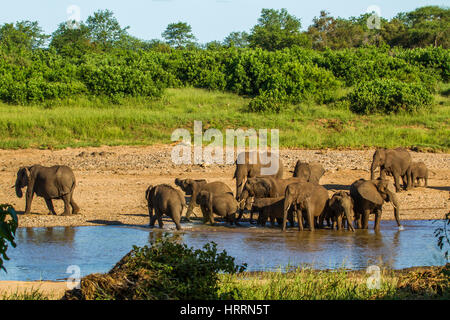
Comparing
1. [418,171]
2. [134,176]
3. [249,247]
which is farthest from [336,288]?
[134,176]

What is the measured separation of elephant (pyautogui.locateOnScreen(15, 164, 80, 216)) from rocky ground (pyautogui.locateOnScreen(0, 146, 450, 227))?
1.35ft

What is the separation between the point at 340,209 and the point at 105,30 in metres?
35.4

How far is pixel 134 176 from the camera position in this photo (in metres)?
17.0

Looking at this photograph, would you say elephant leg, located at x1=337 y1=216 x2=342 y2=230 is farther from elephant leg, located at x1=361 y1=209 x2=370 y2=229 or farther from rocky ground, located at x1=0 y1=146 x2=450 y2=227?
rocky ground, located at x1=0 y1=146 x2=450 y2=227

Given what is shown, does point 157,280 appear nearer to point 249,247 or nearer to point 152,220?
point 249,247

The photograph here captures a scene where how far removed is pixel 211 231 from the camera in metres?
12.4

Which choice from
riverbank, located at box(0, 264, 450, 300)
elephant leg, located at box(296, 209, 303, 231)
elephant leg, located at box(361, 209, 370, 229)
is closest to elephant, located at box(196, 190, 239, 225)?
elephant leg, located at box(296, 209, 303, 231)

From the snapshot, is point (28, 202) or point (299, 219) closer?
point (299, 219)

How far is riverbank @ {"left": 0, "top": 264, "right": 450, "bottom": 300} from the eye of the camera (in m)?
7.01

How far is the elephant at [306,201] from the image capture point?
12258 millimetres

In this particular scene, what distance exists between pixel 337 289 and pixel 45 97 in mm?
19904
